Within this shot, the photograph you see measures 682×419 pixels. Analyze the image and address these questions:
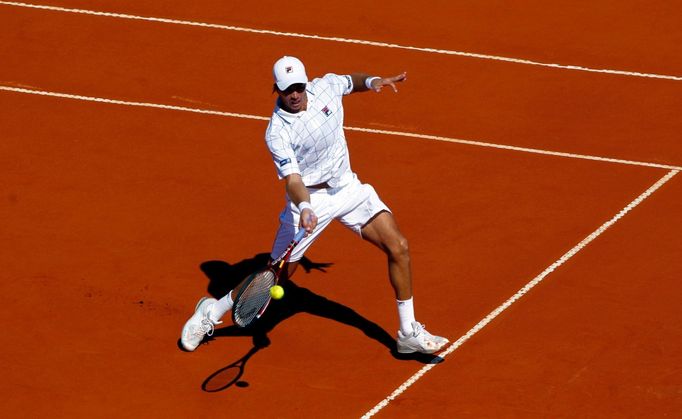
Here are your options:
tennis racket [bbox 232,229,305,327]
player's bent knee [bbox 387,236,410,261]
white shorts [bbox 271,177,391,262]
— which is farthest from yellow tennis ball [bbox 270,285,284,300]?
player's bent knee [bbox 387,236,410,261]

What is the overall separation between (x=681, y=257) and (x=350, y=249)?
126 inches

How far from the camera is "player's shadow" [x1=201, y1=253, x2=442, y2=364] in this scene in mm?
13641

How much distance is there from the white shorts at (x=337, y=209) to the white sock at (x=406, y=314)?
2.36ft

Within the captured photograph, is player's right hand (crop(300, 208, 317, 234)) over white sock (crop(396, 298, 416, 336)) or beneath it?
over

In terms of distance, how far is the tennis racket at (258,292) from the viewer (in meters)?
12.4

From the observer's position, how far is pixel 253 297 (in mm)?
12484

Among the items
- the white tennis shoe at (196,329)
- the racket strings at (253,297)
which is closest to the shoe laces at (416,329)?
the racket strings at (253,297)

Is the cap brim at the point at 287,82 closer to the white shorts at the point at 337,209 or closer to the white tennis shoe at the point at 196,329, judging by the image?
the white shorts at the point at 337,209

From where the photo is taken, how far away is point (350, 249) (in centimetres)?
1502

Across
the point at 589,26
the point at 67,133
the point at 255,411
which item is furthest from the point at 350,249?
the point at 589,26

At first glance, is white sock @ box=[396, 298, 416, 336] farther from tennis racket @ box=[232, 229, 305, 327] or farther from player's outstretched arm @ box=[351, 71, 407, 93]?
player's outstretched arm @ box=[351, 71, 407, 93]

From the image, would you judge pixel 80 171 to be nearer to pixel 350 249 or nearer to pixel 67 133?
pixel 67 133

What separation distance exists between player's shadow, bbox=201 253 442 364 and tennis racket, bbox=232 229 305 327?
107cm

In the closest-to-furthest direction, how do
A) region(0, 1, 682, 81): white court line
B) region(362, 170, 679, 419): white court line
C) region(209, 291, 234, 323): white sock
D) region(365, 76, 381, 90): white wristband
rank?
region(362, 170, 679, 419): white court line, region(365, 76, 381, 90): white wristband, region(209, 291, 234, 323): white sock, region(0, 1, 682, 81): white court line
